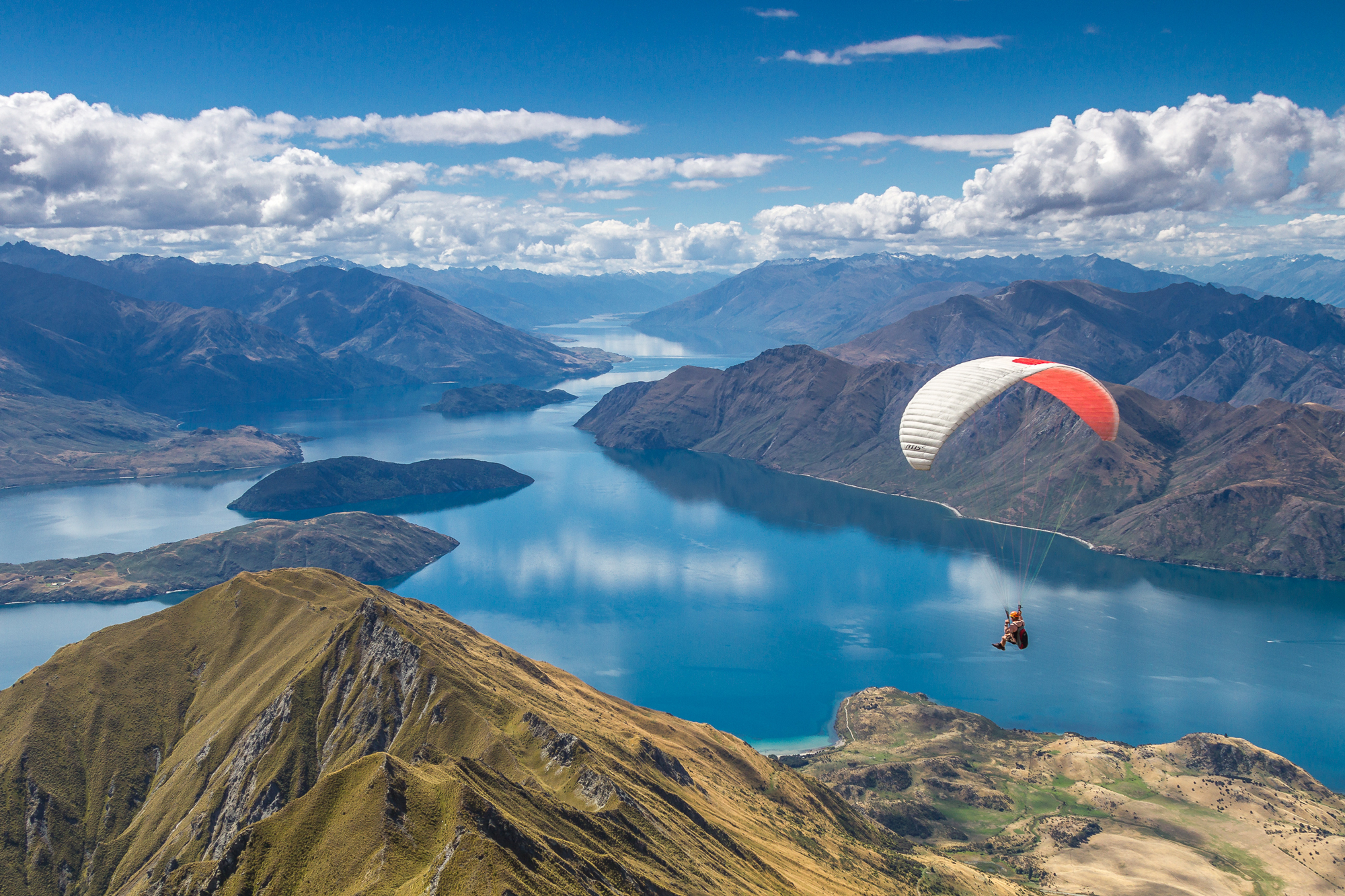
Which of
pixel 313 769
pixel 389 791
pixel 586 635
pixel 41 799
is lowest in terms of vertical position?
pixel 586 635

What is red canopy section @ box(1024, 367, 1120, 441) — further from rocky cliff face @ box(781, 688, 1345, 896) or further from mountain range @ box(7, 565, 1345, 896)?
rocky cliff face @ box(781, 688, 1345, 896)

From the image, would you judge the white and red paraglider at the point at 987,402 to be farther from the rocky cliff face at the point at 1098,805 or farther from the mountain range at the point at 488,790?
the rocky cliff face at the point at 1098,805

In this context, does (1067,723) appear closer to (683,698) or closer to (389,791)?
(683,698)

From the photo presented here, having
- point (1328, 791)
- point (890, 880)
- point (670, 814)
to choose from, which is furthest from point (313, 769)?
point (1328, 791)

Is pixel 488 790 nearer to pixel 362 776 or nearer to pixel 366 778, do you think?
pixel 366 778

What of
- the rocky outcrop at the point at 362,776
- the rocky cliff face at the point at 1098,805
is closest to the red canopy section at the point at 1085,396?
the rocky outcrop at the point at 362,776

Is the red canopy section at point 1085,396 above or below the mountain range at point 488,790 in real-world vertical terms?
above

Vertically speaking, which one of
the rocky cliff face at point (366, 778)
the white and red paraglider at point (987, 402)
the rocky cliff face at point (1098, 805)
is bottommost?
the rocky cliff face at point (1098, 805)
